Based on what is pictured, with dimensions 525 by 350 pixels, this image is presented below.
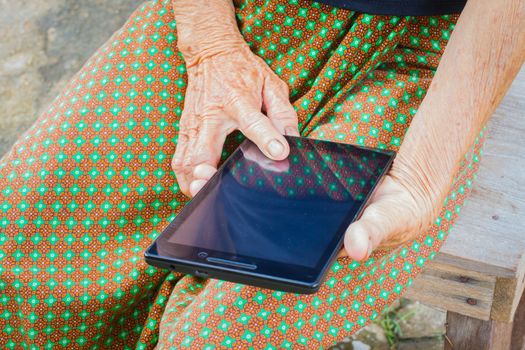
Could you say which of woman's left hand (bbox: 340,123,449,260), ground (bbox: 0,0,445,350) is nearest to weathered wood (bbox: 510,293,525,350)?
woman's left hand (bbox: 340,123,449,260)

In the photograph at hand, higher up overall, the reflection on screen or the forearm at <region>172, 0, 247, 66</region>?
the forearm at <region>172, 0, 247, 66</region>

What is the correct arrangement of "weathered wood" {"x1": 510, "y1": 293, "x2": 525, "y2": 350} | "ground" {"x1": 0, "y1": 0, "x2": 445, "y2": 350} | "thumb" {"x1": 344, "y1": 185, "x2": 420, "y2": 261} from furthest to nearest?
"ground" {"x1": 0, "y1": 0, "x2": 445, "y2": 350}, "weathered wood" {"x1": 510, "y1": 293, "x2": 525, "y2": 350}, "thumb" {"x1": 344, "y1": 185, "x2": 420, "y2": 261}

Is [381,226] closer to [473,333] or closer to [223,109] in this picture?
[223,109]

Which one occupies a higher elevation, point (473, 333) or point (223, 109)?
point (223, 109)

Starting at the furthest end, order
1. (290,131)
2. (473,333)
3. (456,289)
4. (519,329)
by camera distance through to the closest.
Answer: (519,329), (473,333), (456,289), (290,131)

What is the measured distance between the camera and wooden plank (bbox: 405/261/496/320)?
44.3 inches

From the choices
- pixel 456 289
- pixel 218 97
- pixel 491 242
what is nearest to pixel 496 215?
pixel 491 242

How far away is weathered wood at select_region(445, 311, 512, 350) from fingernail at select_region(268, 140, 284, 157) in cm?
58

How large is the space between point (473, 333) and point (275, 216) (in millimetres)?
641

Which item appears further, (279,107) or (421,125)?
(279,107)

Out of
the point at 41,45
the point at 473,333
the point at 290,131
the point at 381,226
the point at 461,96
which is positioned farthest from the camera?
the point at 41,45

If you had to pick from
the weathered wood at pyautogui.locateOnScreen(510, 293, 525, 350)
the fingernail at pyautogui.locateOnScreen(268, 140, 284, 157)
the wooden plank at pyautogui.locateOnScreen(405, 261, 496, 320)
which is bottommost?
the weathered wood at pyautogui.locateOnScreen(510, 293, 525, 350)

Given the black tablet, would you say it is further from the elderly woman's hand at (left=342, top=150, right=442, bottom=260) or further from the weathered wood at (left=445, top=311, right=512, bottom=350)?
the weathered wood at (left=445, top=311, right=512, bottom=350)

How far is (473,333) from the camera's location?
1.28 m
